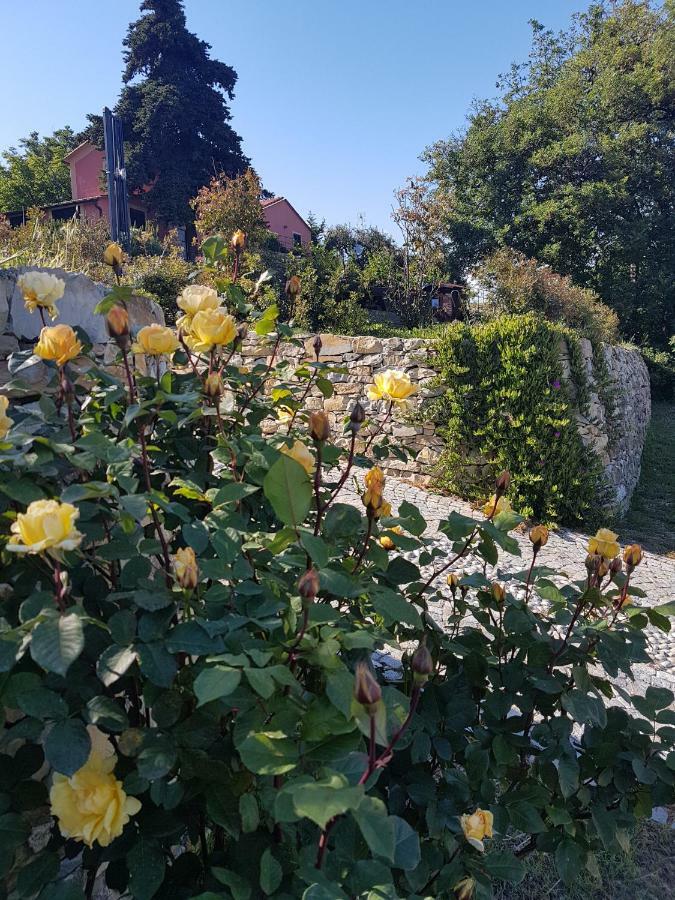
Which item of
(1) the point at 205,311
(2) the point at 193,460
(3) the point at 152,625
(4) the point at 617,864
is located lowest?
(4) the point at 617,864

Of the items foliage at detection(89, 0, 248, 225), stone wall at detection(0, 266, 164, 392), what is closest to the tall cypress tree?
foliage at detection(89, 0, 248, 225)

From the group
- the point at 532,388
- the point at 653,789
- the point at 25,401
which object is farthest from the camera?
the point at 532,388

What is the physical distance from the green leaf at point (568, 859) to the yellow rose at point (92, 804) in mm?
851

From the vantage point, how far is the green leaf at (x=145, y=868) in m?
0.75

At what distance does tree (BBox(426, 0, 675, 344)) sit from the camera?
52.3 feet

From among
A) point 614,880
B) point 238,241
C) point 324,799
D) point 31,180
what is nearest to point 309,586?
point 324,799

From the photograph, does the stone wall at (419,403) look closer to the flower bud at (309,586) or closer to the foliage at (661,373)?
the flower bud at (309,586)

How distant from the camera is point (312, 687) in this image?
1.02 m

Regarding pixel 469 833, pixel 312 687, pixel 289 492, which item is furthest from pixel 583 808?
pixel 289 492

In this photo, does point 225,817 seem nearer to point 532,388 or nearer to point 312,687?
point 312,687

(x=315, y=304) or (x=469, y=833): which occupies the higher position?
(x=315, y=304)

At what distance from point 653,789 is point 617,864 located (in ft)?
2.32

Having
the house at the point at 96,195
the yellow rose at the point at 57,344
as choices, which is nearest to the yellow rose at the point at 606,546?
the yellow rose at the point at 57,344

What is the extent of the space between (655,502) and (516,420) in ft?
8.91
